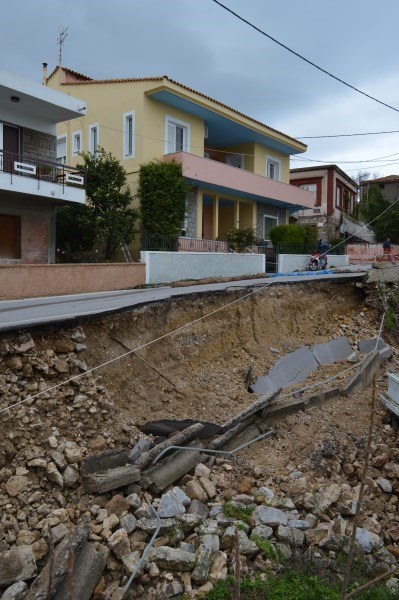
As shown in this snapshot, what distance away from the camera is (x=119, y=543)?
416 centimetres

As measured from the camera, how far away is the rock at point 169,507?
460 centimetres

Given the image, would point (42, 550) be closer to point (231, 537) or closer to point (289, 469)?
point (231, 537)

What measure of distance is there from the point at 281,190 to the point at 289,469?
742 inches

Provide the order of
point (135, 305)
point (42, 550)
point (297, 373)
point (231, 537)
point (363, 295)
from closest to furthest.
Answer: point (42, 550) < point (231, 537) < point (135, 305) < point (297, 373) < point (363, 295)

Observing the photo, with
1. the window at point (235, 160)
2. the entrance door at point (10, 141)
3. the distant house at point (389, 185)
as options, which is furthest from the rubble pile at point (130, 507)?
the distant house at point (389, 185)

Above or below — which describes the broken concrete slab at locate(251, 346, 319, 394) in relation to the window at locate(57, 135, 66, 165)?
below

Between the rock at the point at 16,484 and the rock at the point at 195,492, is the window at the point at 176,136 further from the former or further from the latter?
the rock at the point at 16,484

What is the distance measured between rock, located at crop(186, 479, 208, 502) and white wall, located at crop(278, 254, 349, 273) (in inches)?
575

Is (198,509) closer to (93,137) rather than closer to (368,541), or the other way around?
(368,541)

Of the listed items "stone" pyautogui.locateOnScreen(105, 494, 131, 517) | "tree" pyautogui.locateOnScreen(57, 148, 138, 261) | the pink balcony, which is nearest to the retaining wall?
"tree" pyautogui.locateOnScreen(57, 148, 138, 261)

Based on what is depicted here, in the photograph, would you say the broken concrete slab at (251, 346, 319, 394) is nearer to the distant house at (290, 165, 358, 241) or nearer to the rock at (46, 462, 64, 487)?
the rock at (46, 462, 64, 487)

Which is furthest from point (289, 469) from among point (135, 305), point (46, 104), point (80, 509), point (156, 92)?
point (156, 92)

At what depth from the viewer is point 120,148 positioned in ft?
59.7

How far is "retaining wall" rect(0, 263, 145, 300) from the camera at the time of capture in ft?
36.5
